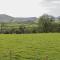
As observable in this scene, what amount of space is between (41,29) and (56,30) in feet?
18.8

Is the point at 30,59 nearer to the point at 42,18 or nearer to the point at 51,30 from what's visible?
the point at 51,30

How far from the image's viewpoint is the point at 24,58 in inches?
881

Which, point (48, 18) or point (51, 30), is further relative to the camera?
point (48, 18)

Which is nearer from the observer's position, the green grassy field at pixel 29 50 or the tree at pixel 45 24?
the green grassy field at pixel 29 50

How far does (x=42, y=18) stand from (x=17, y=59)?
257ft

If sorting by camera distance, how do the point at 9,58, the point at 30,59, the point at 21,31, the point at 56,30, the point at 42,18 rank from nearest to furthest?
the point at 9,58, the point at 30,59, the point at 21,31, the point at 56,30, the point at 42,18

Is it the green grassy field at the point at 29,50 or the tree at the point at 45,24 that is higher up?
the tree at the point at 45,24

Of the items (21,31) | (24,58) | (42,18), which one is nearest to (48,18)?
(42,18)

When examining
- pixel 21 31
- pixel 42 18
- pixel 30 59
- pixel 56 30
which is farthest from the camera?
pixel 42 18

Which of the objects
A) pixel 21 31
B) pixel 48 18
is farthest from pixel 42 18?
pixel 21 31

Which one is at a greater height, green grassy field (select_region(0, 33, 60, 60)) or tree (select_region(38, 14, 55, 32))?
tree (select_region(38, 14, 55, 32))

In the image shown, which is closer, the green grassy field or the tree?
the green grassy field

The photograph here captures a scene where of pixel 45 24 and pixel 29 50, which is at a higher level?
pixel 45 24

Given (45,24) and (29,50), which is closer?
(29,50)
